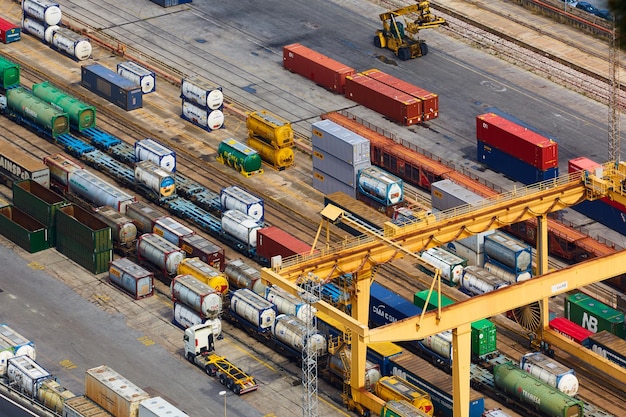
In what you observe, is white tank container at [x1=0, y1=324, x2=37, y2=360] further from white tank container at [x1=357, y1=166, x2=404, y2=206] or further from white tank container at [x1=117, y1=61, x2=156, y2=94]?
white tank container at [x1=117, y1=61, x2=156, y2=94]

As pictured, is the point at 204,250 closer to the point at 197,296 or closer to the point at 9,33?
the point at 197,296

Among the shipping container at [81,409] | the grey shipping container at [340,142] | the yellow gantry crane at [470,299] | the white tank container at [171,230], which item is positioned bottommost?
the shipping container at [81,409]

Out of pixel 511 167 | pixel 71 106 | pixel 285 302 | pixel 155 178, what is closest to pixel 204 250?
pixel 285 302

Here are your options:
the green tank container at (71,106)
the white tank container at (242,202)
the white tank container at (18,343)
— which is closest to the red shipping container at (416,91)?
the white tank container at (242,202)

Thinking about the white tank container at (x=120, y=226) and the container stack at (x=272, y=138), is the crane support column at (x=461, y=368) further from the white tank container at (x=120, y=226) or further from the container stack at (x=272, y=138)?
the container stack at (x=272, y=138)

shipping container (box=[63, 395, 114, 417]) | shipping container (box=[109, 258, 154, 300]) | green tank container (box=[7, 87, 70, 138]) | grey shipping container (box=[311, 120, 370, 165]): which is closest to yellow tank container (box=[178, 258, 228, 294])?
shipping container (box=[109, 258, 154, 300])

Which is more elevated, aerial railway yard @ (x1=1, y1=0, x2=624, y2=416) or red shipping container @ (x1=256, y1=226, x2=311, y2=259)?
red shipping container @ (x1=256, y1=226, x2=311, y2=259)

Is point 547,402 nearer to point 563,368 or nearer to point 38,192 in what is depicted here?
point 563,368
